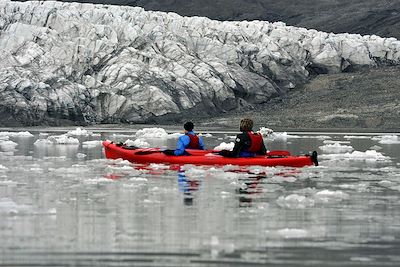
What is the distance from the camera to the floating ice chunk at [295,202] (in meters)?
9.03

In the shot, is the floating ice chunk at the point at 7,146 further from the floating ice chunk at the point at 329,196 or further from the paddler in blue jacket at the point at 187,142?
the floating ice chunk at the point at 329,196

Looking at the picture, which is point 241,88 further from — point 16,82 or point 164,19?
point 16,82

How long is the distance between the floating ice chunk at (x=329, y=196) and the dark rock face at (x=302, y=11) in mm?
60456

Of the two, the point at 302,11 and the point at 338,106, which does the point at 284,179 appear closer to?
the point at 338,106

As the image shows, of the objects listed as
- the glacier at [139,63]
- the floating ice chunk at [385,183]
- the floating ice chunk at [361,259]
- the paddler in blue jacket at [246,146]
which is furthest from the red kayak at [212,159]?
the glacier at [139,63]

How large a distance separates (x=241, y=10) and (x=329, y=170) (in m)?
68.3

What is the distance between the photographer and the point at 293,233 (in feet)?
23.9

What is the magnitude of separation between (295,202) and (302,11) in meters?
Answer: 73.4

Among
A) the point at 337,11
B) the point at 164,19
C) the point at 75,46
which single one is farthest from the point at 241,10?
the point at 75,46

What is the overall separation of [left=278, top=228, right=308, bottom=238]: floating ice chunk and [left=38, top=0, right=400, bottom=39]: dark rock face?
63271mm

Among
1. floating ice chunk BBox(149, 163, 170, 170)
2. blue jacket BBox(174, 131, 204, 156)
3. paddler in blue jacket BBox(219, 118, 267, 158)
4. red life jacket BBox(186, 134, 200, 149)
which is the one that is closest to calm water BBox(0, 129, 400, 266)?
floating ice chunk BBox(149, 163, 170, 170)

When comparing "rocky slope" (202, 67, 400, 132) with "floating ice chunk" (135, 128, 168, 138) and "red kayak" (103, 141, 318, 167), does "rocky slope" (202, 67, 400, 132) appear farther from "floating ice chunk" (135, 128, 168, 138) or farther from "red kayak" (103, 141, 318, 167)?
"red kayak" (103, 141, 318, 167)

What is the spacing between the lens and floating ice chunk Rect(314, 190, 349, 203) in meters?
9.66

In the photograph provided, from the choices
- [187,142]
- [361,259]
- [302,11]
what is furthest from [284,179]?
[302,11]
